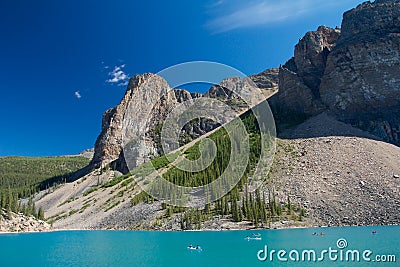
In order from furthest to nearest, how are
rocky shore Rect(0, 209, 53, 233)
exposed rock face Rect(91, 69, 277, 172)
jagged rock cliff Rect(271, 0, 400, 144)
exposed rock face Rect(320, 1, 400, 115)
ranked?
exposed rock face Rect(91, 69, 277, 172), exposed rock face Rect(320, 1, 400, 115), jagged rock cliff Rect(271, 0, 400, 144), rocky shore Rect(0, 209, 53, 233)

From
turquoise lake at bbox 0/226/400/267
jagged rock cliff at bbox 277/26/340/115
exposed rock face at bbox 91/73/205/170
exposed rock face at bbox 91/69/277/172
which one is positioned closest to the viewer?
turquoise lake at bbox 0/226/400/267

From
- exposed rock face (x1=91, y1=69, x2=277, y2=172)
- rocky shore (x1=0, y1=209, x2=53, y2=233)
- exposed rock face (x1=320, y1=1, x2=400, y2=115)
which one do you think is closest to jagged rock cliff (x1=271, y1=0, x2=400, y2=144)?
exposed rock face (x1=320, y1=1, x2=400, y2=115)

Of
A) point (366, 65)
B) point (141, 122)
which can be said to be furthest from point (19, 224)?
point (366, 65)

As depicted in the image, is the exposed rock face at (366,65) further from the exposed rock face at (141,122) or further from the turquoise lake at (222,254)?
the turquoise lake at (222,254)

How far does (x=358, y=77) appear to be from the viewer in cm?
10600

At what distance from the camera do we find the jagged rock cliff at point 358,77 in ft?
332

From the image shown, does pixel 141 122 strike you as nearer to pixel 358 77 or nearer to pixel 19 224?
pixel 19 224

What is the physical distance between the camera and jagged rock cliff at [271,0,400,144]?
10119 centimetres

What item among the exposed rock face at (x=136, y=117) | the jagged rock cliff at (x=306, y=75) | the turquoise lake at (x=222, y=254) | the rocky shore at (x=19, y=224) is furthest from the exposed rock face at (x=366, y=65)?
the rocky shore at (x=19, y=224)

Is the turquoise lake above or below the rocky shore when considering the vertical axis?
below

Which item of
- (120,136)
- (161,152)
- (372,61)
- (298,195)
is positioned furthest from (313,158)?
(120,136)

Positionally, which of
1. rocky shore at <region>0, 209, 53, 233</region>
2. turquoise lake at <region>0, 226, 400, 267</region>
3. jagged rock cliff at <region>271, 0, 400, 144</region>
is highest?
jagged rock cliff at <region>271, 0, 400, 144</region>

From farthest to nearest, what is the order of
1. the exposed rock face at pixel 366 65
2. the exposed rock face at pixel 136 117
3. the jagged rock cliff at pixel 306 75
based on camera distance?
the exposed rock face at pixel 136 117
the jagged rock cliff at pixel 306 75
the exposed rock face at pixel 366 65

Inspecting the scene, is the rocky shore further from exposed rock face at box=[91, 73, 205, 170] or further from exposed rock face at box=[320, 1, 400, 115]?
exposed rock face at box=[320, 1, 400, 115]
